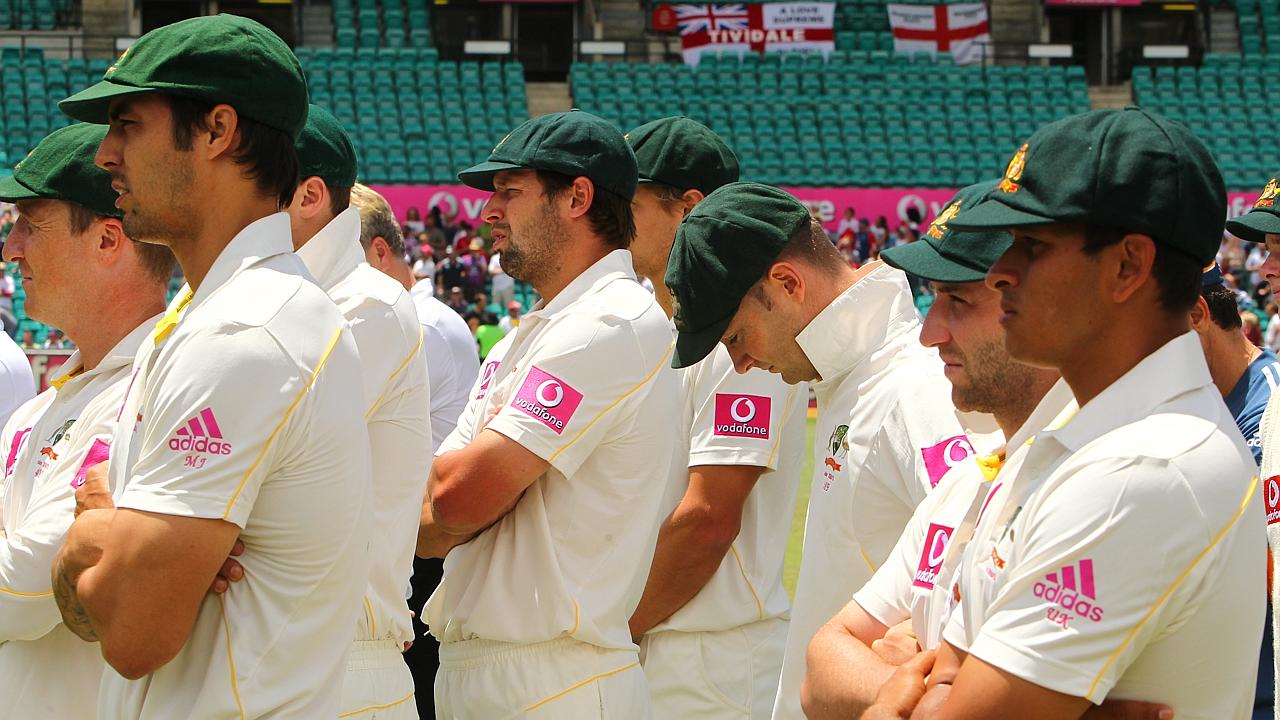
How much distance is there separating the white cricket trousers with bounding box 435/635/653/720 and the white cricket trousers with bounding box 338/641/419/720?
0.16 metres

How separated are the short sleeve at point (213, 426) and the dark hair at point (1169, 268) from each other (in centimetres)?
125

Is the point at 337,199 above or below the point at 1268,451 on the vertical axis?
above

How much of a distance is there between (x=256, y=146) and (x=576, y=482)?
49.2 inches

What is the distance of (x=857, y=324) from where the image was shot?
11.2 feet

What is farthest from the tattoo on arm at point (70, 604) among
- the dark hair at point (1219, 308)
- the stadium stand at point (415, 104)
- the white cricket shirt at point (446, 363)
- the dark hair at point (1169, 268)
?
the stadium stand at point (415, 104)

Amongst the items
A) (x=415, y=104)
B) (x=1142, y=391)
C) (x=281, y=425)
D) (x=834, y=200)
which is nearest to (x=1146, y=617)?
(x=1142, y=391)

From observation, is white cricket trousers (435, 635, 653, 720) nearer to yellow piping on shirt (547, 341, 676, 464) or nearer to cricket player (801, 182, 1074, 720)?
yellow piping on shirt (547, 341, 676, 464)

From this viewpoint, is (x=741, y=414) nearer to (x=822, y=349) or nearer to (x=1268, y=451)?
(x=822, y=349)

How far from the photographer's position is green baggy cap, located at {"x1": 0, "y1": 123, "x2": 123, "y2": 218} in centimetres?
325

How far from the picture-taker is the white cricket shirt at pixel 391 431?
330cm

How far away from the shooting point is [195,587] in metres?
2.32

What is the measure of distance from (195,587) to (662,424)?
1.55 m

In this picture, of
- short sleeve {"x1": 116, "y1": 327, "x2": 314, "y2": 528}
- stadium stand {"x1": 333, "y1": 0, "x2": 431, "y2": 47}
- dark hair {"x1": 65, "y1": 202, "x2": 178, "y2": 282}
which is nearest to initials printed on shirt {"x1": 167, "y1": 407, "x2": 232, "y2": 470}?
short sleeve {"x1": 116, "y1": 327, "x2": 314, "y2": 528}

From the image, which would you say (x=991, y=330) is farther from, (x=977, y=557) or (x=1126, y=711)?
(x=1126, y=711)
